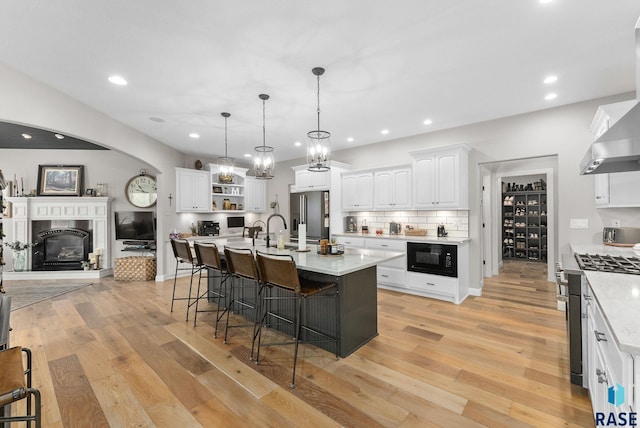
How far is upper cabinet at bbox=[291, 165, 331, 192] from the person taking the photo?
582 cm

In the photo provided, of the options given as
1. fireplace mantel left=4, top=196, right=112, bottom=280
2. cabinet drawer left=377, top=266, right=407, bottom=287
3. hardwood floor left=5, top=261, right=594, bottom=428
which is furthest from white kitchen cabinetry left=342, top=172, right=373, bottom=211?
fireplace mantel left=4, top=196, right=112, bottom=280

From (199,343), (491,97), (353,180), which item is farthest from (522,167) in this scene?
(199,343)

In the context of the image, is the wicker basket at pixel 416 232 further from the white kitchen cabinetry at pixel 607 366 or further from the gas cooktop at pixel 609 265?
the white kitchen cabinetry at pixel 607 366

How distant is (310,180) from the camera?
609cm

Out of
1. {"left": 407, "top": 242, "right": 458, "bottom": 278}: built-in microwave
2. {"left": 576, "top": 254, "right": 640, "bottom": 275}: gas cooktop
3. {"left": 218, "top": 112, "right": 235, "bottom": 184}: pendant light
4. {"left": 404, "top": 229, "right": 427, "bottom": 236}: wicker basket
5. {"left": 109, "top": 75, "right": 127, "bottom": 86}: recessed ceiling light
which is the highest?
{"left": 109, "top": 75, "right": 127, "bottom": 86}: recessed ceiling light

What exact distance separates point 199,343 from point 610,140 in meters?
3.70

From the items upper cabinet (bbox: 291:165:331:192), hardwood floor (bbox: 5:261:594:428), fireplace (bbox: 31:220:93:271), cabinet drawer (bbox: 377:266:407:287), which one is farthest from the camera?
fireplace (bbox: 31:220:93:271)

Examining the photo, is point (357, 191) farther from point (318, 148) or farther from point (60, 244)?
point (60, 244)

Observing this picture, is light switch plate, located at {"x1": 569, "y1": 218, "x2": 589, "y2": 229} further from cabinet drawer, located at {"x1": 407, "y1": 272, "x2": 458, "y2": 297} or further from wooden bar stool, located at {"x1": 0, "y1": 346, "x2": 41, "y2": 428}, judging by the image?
wooden bar stool, located at {"x1": 0, "y1": 346, "x2": 41, "y2": 428}

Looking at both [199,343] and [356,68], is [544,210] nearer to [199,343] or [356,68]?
[356,68]

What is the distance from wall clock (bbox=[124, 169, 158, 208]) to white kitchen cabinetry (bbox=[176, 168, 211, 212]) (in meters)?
0.95

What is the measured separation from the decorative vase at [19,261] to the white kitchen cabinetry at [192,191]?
3.42m

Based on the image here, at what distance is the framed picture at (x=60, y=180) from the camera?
6168mm

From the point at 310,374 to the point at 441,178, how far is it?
358cm
